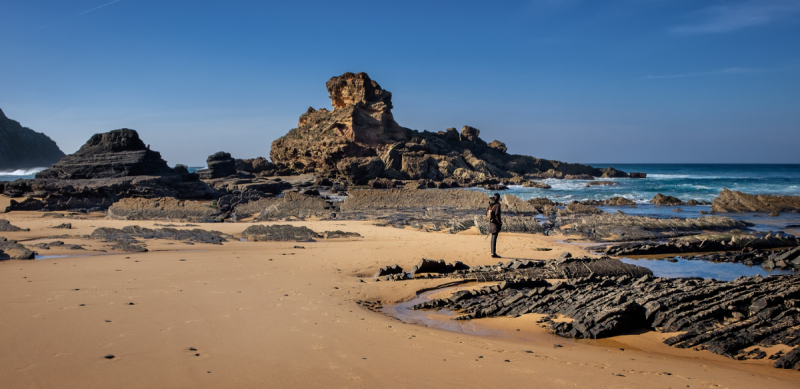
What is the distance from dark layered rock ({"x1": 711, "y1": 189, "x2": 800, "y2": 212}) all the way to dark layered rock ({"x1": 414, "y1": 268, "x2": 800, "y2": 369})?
16496 mm

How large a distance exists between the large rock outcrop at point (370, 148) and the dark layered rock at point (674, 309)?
112ft

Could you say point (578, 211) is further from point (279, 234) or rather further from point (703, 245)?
point (279, 234)

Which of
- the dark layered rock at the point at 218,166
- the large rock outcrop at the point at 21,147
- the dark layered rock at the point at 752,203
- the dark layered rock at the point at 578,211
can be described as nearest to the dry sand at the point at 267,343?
the dark layered rock at the point at 578,211

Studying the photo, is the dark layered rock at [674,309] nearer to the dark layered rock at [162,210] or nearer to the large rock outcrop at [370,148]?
the dark layered rock at [162,210]

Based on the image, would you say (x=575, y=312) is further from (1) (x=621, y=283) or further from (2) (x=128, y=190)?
(2) (x=128, y=190)

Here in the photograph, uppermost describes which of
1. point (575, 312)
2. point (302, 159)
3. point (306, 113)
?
point (306, 113)

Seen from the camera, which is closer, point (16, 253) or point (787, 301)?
point (787, 301)

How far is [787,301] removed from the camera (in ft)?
14.7

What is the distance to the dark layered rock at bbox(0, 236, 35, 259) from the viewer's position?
6617mm

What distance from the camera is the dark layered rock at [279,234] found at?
10.2 m

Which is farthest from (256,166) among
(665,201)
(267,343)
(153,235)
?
(267,343)

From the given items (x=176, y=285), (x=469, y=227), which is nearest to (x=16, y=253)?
(x=176, y=285)

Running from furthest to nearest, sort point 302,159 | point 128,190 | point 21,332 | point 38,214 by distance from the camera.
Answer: point 302,159
point 128,190
point 38,214
point 21,332

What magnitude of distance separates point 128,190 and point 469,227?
13.5m
